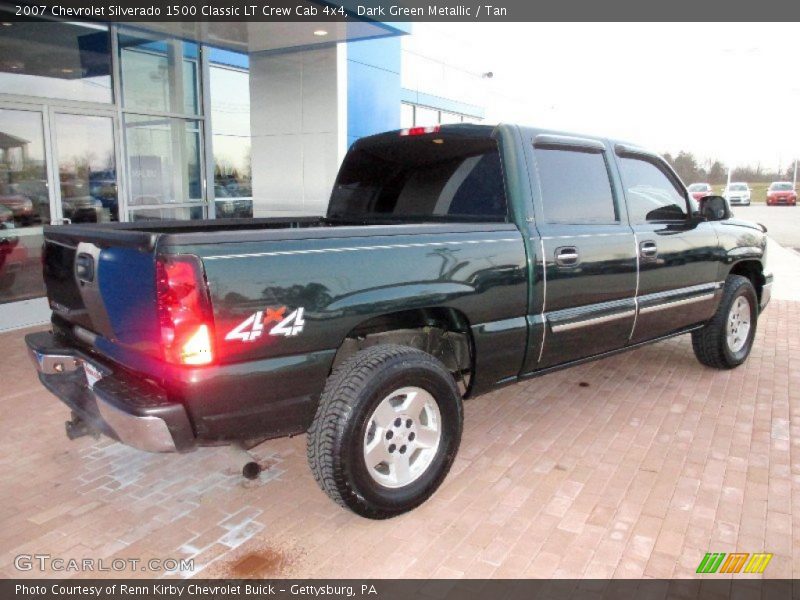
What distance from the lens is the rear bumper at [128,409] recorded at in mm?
2570

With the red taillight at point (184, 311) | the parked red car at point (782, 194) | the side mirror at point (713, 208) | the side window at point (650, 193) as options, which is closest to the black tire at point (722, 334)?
the side mirror at point (713, 208)

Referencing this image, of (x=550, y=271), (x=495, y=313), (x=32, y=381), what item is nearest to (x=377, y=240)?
(x=495, y=313)

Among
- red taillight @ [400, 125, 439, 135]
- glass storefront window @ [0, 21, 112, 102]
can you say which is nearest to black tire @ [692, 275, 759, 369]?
red taillight @ [400, 125, 439, 135]

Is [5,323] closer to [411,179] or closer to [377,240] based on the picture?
[411,179]

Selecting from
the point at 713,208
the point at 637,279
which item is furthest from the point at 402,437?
the point at 713,208

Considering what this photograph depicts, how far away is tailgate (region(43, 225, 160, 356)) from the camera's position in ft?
8.55

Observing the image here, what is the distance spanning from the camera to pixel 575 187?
4133 mm

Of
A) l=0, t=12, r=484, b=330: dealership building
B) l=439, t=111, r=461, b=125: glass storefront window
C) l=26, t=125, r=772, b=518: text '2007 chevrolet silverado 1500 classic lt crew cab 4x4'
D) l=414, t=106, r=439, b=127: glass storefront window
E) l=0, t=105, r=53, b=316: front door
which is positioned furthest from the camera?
l=439, t=111, r=461, b=125: glass storefront window

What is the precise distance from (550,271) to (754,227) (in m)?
3.18

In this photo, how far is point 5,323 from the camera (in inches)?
281

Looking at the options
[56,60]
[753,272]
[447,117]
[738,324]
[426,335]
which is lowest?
[738,324]

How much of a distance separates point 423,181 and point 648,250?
1.68 meters

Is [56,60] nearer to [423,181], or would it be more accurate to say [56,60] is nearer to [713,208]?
[423,181]

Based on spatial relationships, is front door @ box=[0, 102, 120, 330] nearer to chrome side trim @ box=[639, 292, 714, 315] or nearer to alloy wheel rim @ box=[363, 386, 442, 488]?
alloy wheel rim @ box=[363, 386, 442, 488]
